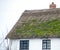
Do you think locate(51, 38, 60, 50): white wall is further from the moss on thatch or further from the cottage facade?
the moss on thatch


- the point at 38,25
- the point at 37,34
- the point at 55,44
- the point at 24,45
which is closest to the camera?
the point at 55,44

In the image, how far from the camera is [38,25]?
115ft

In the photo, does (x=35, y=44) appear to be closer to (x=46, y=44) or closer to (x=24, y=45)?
(x=46, y=44)

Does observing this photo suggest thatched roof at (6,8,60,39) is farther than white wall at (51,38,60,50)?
Yes

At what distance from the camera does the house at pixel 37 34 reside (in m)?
32.0

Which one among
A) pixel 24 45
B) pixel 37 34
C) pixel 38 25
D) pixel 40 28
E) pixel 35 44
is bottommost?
pixel 24 45

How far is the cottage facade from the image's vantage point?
3203cm

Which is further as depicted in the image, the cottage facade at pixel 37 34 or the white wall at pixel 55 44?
the cottage facade at pixel 37 34

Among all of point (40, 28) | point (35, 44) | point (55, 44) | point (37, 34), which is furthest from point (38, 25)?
point (55, 44)

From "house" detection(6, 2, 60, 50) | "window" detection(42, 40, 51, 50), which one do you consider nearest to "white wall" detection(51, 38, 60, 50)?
"house" detection(6, 2, 60, 50)

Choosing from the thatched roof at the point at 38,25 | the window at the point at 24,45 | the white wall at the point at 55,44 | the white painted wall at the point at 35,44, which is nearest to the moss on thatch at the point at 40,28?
the thatched roof at the point at 38,25

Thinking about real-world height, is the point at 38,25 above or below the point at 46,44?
above

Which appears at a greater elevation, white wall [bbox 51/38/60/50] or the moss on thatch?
the moss on thatch

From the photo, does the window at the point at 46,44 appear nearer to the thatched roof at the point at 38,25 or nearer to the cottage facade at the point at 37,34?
the cottage facade at the point at 37,34
